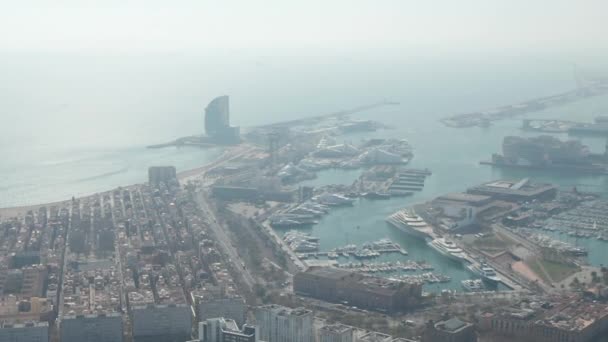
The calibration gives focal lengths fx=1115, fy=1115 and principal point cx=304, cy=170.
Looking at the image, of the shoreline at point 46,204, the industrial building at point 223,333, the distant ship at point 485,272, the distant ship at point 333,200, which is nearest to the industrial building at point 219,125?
the shoreline at point 46,204

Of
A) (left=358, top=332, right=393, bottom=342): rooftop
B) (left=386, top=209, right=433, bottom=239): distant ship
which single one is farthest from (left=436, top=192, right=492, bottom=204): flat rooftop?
(left=358, top=332, right=393, bottom=342): rooftop

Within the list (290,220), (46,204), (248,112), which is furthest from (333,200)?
(248,112)

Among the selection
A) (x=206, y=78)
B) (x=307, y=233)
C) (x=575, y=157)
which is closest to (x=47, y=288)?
(x=307, y=233)

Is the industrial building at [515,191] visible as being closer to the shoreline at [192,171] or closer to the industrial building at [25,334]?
the shoreline at [192,171]

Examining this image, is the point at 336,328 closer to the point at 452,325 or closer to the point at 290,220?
the point at 452,325

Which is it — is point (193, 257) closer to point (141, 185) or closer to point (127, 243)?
point (127, 243)
